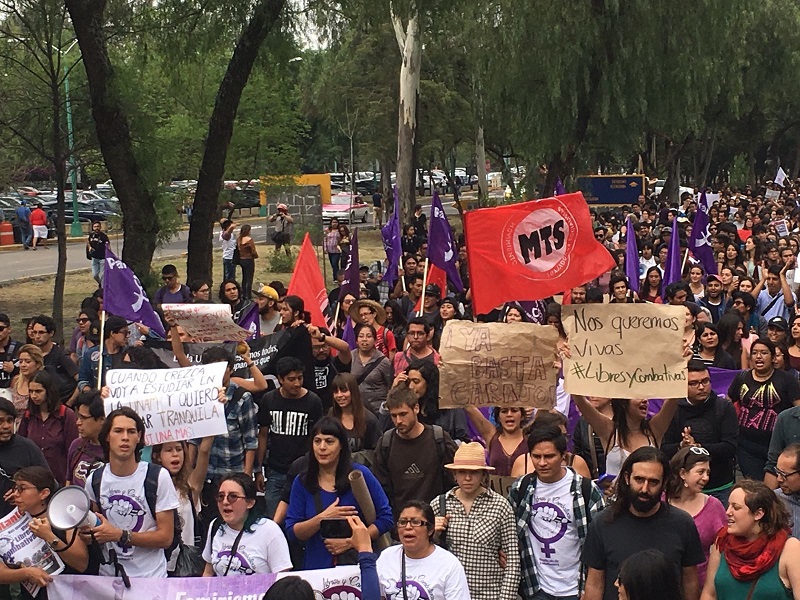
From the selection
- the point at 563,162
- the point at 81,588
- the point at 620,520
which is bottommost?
the point at 81,588

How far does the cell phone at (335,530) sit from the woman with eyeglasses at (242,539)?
0.99ft

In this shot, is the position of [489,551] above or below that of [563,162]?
below

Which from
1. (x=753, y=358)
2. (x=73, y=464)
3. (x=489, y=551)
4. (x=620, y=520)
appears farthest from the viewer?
(x=753, y=358)

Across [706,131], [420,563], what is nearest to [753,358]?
[420,563]

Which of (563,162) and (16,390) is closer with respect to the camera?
(16,390)

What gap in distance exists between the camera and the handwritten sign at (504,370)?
6.41 m

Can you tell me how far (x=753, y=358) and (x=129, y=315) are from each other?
15.7 ft

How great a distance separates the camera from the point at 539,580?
5488mm

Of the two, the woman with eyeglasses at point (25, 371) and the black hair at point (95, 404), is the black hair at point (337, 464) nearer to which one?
the black hair at point (95, 404)

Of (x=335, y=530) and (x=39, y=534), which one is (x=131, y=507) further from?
(x=335, y=530)

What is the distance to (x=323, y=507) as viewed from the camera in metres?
5.62

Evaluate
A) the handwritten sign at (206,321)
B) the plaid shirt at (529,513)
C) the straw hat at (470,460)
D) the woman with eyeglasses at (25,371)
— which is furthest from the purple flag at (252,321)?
the plaid shirt at (529,513)

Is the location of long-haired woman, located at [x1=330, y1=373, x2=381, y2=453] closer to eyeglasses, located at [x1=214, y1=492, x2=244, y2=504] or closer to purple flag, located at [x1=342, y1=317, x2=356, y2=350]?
eyeglasses, located at [x1=214, y1=492, x2=244, y2=504]

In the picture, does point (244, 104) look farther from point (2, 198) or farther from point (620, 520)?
point (620, 520)
